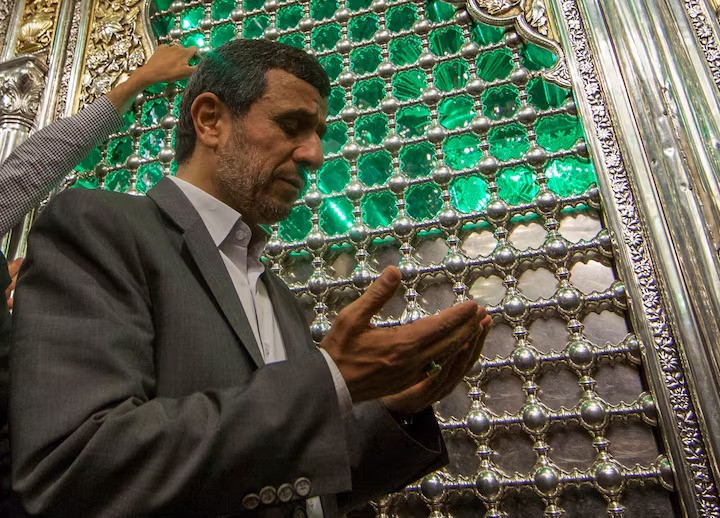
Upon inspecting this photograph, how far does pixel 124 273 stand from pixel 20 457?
0.21m

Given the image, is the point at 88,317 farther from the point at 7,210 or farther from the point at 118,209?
the point at 7,210

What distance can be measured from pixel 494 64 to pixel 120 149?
1.01 meters

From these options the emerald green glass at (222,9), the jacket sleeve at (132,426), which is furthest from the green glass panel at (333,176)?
the jacket sleeve at (132,426)

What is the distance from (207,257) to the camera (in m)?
0.74

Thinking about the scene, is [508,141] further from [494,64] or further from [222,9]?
[222,9]

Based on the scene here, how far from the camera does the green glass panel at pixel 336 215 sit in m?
1.31

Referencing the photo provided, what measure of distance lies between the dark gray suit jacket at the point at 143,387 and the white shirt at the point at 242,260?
0.10 m

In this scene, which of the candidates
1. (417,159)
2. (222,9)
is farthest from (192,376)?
(222,9)

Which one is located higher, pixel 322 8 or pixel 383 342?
pixel 322 8

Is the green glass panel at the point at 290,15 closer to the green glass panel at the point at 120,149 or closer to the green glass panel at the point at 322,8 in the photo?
the green glass panel at the point at 322,8

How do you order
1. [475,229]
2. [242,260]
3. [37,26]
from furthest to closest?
[37,26] < [475,229] < [242,260]

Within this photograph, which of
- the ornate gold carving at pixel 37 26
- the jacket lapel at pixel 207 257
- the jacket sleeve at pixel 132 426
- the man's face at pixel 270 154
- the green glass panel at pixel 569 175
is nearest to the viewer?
the jacket sleeve at pixel 132 426

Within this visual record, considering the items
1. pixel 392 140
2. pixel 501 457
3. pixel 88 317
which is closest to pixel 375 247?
pixel 392 140

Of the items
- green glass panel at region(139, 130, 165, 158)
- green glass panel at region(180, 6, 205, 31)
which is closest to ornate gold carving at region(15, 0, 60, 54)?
green glass panel at region(180, 6, 205, 31)
